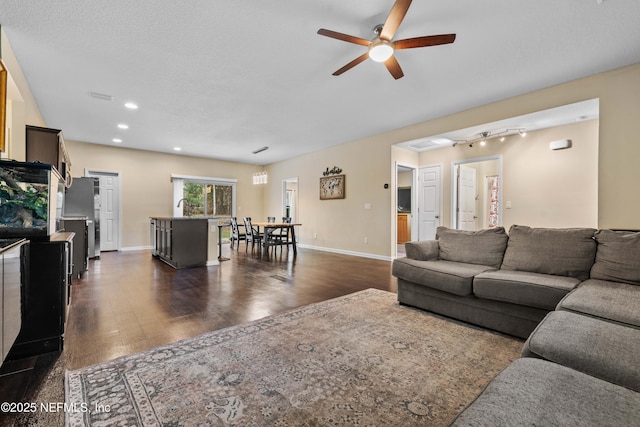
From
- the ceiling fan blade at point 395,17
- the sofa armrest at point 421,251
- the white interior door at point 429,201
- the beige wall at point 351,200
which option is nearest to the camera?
the ceiling fan blade at point 395,17

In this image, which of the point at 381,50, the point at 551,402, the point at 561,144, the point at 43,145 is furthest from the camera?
the point at 561,144

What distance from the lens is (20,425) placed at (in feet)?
4.27

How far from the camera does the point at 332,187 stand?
732cm

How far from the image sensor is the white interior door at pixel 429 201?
635cm

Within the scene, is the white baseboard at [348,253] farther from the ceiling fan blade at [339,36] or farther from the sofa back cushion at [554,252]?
the ceiling fan blade at [339,36]

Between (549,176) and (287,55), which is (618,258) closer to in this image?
(549,176)

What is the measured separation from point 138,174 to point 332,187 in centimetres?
515

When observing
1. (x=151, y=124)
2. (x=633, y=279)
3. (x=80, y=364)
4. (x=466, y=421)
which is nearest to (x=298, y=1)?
(x=466, y=421)

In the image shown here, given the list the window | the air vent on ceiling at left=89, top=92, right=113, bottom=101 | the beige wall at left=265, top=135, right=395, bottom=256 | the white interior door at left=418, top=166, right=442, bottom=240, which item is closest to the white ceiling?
the air vent on ceiling at left=89, top=92, right=113, bottom=101

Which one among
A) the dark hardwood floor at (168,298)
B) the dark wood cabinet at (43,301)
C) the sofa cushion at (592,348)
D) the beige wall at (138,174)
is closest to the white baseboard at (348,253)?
the dark hardwood floor at (168,298)

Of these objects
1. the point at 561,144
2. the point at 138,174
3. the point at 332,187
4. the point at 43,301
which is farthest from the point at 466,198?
the point at 138,174

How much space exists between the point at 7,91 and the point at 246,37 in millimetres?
2294

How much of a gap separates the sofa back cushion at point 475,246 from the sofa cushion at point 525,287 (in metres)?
0.40

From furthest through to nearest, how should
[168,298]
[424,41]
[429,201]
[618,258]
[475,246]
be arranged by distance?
[429,201]
[168,298]
[475,246]
[424,41]
[618,258]
